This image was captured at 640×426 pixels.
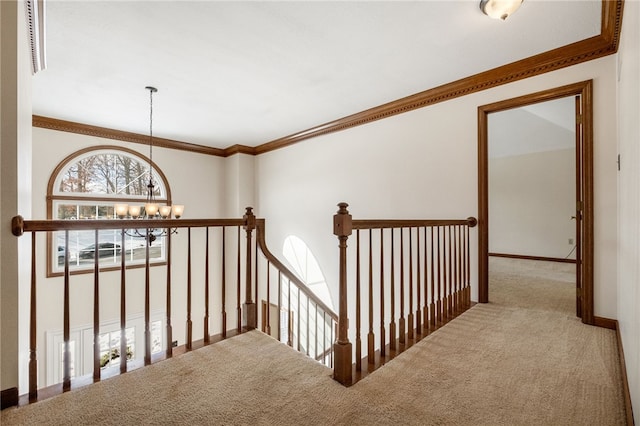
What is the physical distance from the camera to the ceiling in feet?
6.92

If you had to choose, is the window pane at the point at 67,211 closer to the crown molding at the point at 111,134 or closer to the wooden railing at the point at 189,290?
the wooden railing at the point at 189,290

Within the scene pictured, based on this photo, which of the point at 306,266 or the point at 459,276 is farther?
the point at 306,266

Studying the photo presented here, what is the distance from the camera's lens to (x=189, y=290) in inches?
83.7

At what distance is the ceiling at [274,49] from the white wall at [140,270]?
0.68 metres

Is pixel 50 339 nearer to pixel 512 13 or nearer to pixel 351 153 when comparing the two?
pixel 351 153

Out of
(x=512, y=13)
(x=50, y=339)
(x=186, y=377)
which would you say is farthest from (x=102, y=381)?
(x=50, y=339)

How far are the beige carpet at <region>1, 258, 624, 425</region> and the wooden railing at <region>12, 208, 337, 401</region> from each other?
22cm

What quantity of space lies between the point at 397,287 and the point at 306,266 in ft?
5.75

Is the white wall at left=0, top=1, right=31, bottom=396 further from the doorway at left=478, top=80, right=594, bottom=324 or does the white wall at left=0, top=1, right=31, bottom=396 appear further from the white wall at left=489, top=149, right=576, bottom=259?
the white wall at left=489, top=149, right=576, bottom=259

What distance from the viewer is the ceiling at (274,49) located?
6.92ft

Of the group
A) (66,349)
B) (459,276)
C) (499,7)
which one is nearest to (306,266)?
(459,276)

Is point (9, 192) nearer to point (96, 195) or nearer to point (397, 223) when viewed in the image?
point (397, 223)

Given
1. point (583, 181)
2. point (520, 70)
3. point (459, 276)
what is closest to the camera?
point (583, 181)

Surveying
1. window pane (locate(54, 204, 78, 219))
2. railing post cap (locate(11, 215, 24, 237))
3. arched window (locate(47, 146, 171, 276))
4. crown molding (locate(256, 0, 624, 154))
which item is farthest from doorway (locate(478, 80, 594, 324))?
window pane (locate(54, 204, 78, 219))
